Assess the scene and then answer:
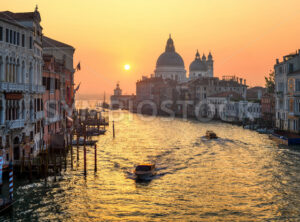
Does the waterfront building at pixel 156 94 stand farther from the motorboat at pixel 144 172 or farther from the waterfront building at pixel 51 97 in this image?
the motorboat at pixel 144 172

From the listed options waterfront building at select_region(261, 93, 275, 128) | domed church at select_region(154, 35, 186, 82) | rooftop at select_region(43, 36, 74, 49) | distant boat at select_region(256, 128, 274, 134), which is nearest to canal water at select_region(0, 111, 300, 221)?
rooftop at select_region(43, 36, 74, 49)

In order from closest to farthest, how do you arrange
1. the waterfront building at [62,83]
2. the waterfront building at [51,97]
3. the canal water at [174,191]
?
the canal water at [174,191] → the waterfront building at [51,97] → the waterfront building at [62,83]

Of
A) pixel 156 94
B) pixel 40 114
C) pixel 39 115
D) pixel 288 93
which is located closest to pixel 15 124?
pixel 39 115

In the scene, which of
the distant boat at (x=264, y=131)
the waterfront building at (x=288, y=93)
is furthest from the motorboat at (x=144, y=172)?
the distant boat at (x=264, y=131)

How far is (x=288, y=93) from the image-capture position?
45375 millimetres

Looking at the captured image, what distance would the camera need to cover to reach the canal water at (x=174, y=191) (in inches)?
714

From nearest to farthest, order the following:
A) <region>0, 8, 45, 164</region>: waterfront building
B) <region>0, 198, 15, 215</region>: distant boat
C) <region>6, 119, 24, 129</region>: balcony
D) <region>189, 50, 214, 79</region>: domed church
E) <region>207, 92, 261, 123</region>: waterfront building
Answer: <region>0, 198, 15, 215</region>: distant boat
<region>0, 8, 45, 164</region>: waterfront building
<region>6, 119, 24, 129</region>: balcony
<region>207, 92, 261, 123</region>: waterfront building
<region>189, 50, 214, 79</region>: domed church

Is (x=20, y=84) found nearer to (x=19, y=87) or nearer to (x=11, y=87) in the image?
(x=19, y=87)

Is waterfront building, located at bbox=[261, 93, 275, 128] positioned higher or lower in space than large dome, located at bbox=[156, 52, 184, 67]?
lower

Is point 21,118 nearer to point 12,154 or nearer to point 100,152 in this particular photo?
point 12,154

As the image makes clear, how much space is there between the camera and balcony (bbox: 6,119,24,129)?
73.2 ft

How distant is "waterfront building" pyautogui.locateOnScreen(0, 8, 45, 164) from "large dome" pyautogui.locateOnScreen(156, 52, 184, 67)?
431 feet

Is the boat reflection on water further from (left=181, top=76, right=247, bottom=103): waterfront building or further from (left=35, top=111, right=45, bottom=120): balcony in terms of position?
(left=181, top=76, right=247, bottom=103): waterfront building

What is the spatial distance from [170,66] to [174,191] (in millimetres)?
137160
